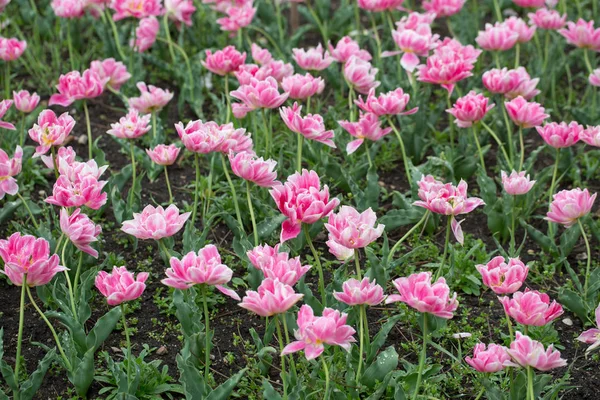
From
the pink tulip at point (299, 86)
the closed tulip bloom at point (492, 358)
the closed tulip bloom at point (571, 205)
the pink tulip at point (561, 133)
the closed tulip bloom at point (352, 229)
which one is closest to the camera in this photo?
the closed tulip bloom at point (492, 358)

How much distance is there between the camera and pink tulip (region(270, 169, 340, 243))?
7.65 feet

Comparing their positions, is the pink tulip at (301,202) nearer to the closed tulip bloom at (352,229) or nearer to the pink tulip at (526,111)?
the closed tulip bloom at (352,229)

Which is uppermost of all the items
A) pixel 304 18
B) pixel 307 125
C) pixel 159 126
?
pixel 307 125

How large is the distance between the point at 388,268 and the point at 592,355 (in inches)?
25.5

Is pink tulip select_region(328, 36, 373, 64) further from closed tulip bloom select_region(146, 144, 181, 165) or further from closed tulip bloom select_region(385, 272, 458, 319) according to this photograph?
closed tulip bloom select_region(385, 272, 458, 319)

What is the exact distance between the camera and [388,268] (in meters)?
2.88

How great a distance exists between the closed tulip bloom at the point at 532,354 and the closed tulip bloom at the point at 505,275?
24 cm

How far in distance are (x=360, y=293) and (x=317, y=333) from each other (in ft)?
0.66

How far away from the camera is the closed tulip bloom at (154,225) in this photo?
2.39 meters

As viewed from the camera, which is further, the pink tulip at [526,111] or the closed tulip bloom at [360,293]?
the pink tulip at [526,111]

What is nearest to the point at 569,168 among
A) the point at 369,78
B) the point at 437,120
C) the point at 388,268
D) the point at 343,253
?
the point at 437,120

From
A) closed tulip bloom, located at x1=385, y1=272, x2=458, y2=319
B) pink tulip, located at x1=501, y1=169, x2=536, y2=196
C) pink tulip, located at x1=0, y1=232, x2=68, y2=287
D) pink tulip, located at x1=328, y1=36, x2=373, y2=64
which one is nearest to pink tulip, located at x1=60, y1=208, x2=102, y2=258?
pink tulip, located at x1=0, y1=232, x2=68, y2=287

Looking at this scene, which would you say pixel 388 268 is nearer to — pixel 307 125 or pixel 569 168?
pixel 307 125

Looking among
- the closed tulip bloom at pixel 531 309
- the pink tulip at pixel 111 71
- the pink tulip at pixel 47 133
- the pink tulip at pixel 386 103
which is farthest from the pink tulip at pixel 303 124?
the pink tulip at pixel 111 71
